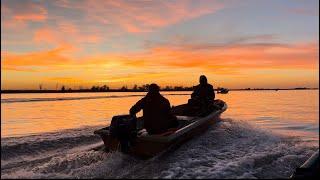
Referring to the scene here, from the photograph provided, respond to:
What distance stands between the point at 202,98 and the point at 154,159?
7373 millimetres

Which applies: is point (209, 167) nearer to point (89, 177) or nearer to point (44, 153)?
point (89, 177)

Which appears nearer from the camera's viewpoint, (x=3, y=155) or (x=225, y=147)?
(x=3, y=155)

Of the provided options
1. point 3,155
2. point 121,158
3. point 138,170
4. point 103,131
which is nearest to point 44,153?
point 3,155

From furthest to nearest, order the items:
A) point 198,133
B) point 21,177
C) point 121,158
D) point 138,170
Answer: point 198,133, point 121,158, point 138,170, point 21,177

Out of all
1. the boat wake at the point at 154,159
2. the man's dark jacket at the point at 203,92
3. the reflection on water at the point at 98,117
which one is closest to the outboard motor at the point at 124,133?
the boat wake at the point at 154,159

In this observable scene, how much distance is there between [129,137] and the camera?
10.2 metres

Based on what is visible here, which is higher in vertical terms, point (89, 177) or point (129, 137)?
point (129, 137)

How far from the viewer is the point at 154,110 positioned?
36.7ft

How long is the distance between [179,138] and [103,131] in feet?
7.62

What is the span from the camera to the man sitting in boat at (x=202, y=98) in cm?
1658

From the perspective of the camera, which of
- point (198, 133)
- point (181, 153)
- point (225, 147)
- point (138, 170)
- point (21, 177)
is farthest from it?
point (198, 133)

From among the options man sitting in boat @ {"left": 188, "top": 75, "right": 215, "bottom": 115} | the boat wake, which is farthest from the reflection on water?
the boat wake

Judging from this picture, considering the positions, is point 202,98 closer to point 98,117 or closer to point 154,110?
point 154,110

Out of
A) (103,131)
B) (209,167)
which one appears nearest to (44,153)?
(103,131)
